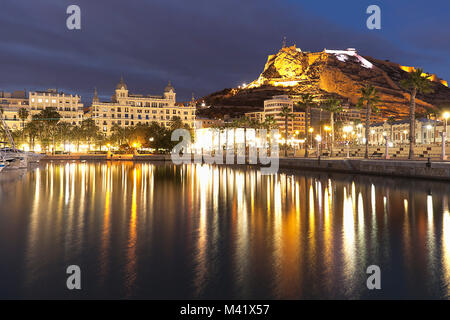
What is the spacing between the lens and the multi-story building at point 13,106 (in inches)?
6486

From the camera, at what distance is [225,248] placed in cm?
1346

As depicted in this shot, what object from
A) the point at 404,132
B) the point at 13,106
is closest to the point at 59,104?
the point at 13,106

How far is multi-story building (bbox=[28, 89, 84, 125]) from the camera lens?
560ft

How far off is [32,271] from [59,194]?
20.0m

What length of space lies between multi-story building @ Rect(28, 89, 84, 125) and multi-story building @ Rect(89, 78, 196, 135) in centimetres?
741

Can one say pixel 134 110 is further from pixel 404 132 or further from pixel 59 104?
pixel 404 132

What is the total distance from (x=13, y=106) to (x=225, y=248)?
18381 centimetres

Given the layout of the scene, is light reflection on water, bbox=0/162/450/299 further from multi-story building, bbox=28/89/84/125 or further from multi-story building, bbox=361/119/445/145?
multi-story building, bbox=28/89/84/125

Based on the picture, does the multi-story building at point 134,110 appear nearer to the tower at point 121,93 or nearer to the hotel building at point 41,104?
the tower at point 121,93

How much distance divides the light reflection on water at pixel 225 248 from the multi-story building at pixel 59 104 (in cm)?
16052

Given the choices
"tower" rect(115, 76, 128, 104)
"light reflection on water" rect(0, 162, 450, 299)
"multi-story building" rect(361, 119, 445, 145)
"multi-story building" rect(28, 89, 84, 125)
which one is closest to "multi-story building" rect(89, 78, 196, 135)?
"tower" rect(115, 76, 128, 104)

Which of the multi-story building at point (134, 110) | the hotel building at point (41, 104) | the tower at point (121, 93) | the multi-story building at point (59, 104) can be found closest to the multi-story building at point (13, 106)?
the hotel building at point (41, 104)

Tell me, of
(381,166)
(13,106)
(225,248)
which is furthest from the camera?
(13,106)
